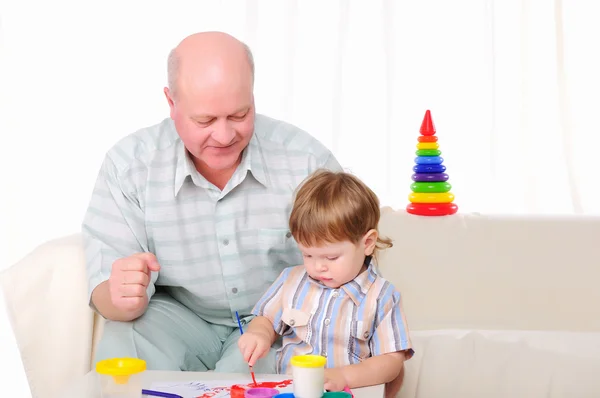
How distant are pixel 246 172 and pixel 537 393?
900 mm

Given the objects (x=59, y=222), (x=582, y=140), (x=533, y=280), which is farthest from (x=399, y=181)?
(x=59, y=222)

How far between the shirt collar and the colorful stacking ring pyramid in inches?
34.0

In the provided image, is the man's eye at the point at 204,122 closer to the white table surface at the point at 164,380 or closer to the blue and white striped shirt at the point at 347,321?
the blue and white striped shirt at the point at 347,321

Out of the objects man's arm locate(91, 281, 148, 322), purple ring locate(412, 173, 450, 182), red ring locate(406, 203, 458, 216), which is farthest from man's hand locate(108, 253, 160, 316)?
purple ring locate(412, 173, 450, 182)

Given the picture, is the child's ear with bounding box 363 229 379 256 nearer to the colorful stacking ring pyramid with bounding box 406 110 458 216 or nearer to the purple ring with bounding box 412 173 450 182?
the colorful stacking ring pyramid with bounding box 406 110 458 216

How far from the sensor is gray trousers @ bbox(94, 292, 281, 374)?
6.15 ft

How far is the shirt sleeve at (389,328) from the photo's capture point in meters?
1.71

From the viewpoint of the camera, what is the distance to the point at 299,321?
1786 mm

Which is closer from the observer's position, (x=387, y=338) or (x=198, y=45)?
(x=387, y=338)

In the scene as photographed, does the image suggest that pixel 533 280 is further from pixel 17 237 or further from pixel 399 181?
pixel 17 237

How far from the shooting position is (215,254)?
2.09 m

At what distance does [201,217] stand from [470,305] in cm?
99

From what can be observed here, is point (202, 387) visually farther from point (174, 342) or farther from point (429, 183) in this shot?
point (429, 183)

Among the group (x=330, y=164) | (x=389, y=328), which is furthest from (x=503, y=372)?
(x=330, y=164)
